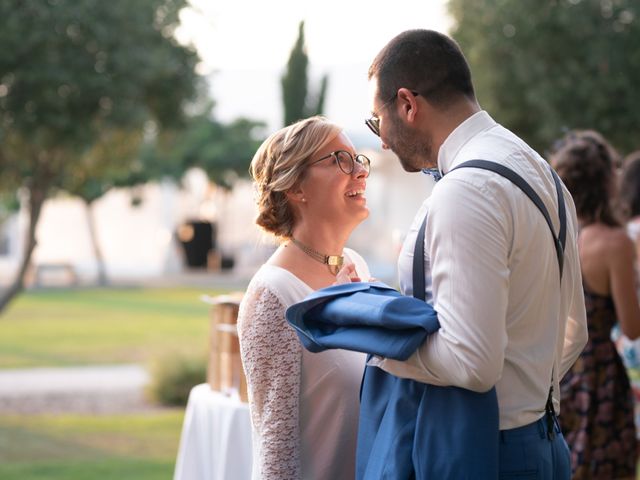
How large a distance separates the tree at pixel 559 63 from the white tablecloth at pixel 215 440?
8.93 meters

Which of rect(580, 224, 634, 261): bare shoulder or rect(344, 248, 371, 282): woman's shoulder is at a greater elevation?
rect(580, 224, 634, 261): bare shoulder

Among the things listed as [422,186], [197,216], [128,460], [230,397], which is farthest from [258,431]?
[197,216]

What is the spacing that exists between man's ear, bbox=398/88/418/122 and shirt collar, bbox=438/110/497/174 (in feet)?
0.31

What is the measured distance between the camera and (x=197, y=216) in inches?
1711

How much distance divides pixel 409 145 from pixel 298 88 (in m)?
11.7

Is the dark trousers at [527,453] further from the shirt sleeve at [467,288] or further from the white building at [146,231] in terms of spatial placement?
the white building at [146,231]

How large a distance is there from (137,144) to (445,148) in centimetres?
865

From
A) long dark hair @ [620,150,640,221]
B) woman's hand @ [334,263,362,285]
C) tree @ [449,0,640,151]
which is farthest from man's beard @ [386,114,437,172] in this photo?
tree @ [449,0,640,151]

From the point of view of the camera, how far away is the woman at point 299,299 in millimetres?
2623

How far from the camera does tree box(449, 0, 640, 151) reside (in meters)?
12.1

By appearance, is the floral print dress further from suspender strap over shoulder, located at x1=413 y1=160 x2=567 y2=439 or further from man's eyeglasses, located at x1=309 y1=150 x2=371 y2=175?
suspender strap over shoulder, located at x1=413 y1=160 x2=567 y2=439

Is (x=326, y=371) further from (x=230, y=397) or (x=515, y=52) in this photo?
(x=515, y=52)

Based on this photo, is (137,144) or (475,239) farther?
(137,144)

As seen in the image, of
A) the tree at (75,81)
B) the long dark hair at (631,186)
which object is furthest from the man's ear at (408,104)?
the tree at (75,81)
